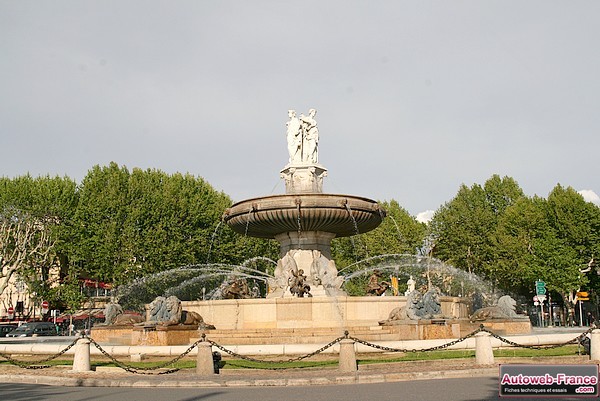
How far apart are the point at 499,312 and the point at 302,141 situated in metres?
9.48

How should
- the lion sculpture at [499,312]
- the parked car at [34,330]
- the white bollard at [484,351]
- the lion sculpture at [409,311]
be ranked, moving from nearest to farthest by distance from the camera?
the white bollard at [484,351] < the lion sculpture at [409,311] < the lion sculpture at [499,312] < the parked car at [34,330]

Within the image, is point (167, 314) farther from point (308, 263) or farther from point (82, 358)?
Answer: point (308, 263)

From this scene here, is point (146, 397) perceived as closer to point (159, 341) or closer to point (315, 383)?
point (315, 383)

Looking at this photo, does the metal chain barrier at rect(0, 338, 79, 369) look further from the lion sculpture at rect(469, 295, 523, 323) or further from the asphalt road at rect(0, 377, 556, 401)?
the lion sculpture at rect(469, 295, 523, 323)

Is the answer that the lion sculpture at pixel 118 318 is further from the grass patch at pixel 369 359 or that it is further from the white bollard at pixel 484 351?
the white bollard at pixel 484 351

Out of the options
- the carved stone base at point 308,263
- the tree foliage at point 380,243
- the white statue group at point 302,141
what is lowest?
the carved stone base at point 308,263

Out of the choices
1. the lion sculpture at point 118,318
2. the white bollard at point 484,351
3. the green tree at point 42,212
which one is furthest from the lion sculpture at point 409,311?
the green tree at point 42,212

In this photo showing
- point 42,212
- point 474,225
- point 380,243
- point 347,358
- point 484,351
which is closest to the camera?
point 347,358

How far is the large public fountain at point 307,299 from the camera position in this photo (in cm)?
1758

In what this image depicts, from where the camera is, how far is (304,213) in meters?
22.2

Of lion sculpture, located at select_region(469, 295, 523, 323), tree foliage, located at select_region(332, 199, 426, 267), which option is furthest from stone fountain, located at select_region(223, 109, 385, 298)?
tree foliage, located at select_region(332, 199, 426, 267)

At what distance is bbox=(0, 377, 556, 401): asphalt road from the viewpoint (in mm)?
10156

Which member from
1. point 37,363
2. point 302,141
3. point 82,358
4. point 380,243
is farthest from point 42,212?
point 82,358

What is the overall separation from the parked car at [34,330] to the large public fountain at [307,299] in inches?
760
